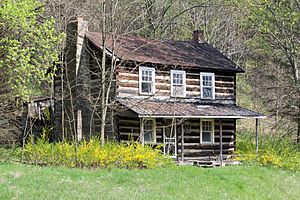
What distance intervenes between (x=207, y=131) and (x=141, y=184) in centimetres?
1302

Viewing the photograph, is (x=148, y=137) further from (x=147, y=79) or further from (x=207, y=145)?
(x=207, y=145)

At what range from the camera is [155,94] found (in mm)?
27156

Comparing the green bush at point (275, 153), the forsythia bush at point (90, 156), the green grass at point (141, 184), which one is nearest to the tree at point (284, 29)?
the green bush at point (275, 153)

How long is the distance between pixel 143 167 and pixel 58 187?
626 centimetres

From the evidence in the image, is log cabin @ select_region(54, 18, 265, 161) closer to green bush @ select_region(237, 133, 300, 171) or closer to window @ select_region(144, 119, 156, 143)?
window @ select_region(144, 119, 156, 143)

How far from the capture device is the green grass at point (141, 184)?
14422mm

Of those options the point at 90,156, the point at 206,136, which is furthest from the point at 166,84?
the point at 90,156

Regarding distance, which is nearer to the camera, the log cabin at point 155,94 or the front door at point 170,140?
the log cabin at point 155,94

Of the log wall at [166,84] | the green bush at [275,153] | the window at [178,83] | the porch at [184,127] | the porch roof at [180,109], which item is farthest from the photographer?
the window at [178,83]

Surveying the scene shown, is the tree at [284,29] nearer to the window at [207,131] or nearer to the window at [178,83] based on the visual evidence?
the window at [207,131]

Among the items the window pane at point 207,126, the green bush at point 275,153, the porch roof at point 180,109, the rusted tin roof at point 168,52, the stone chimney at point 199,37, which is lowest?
the green bush at point 275,153

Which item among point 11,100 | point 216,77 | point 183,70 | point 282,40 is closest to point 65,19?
point 11,100

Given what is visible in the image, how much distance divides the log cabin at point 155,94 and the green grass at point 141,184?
5.43 m

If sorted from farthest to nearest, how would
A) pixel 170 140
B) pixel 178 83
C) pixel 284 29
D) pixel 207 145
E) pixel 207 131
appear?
pixel 284 29 → pixel 207 131 → pixel 207 145 → pixel 178 83 → pixel 170 140
